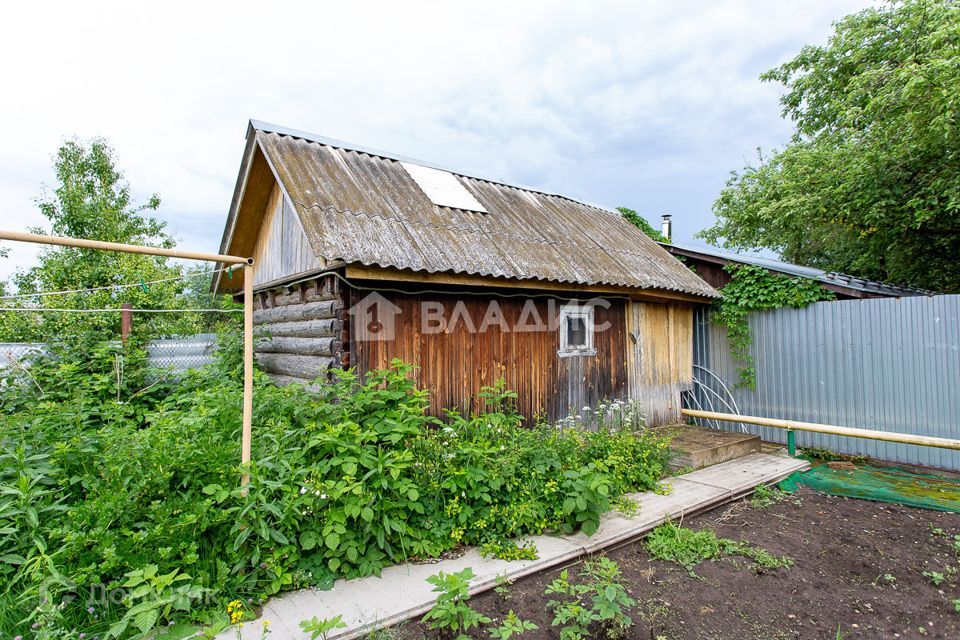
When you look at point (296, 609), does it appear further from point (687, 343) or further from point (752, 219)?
point (752, 219)

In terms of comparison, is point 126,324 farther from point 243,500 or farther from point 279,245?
point 243,500

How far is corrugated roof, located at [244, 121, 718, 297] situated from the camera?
4611mm

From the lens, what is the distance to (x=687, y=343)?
7.94 meters


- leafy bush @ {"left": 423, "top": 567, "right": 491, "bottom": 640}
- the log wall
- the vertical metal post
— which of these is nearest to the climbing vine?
the log wall

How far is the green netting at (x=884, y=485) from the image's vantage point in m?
4.74

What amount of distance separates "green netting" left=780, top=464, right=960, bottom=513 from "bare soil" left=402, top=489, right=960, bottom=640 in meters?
0.38

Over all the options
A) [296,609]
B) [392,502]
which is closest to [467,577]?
[392,502]

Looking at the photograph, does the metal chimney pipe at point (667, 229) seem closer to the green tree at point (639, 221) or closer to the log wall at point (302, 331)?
the green tree at point (639, 221)

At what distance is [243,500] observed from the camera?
115 inches

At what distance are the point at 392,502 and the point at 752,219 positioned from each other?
1395cm

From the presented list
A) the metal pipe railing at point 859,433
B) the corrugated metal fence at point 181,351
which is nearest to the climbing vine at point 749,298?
the metal pipe railing at point 859,433

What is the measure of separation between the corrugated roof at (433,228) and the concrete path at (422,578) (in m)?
2.61

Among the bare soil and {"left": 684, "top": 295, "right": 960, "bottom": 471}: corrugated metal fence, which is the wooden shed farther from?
the bare soil

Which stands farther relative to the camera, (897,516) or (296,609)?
(897,516)
